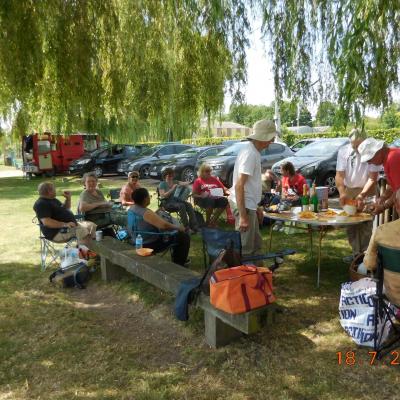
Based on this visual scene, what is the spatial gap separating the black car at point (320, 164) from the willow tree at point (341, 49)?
22.2 ft

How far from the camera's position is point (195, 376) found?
292 cm

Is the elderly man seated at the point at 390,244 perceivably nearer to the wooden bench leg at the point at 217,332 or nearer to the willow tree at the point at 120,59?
the wooden bench leg at the point at 217,332

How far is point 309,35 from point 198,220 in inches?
155

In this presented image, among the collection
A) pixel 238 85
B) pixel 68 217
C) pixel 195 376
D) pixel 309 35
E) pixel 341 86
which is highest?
pixel 309 35

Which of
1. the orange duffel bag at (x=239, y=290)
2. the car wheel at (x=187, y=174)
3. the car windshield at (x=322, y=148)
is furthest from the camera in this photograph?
the car wheel at (x=187, y=174)

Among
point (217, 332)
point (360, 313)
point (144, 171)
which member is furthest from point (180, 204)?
point (144, 171)

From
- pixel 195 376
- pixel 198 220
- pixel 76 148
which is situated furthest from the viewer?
pixel 76 148

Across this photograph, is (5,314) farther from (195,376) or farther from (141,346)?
(195,376)

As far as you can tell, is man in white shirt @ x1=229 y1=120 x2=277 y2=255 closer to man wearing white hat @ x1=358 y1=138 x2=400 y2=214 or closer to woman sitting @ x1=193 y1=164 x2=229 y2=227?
man wearing white hat @ x1=358 y1=138 x2=400 y2=214

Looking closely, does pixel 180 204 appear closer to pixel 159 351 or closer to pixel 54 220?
pixel 54 220

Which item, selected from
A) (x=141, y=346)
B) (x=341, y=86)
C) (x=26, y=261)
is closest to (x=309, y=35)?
(x=341, y=86)

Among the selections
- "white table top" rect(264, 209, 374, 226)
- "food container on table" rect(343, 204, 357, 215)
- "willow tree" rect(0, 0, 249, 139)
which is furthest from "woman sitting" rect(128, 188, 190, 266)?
"food container on table" rect(343, 204, 357, 215)

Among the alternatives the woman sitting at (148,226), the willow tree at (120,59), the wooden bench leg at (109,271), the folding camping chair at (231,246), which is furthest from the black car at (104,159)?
the folding camping chair at (231,246)

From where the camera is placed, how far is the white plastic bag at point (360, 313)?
3.14 meters
